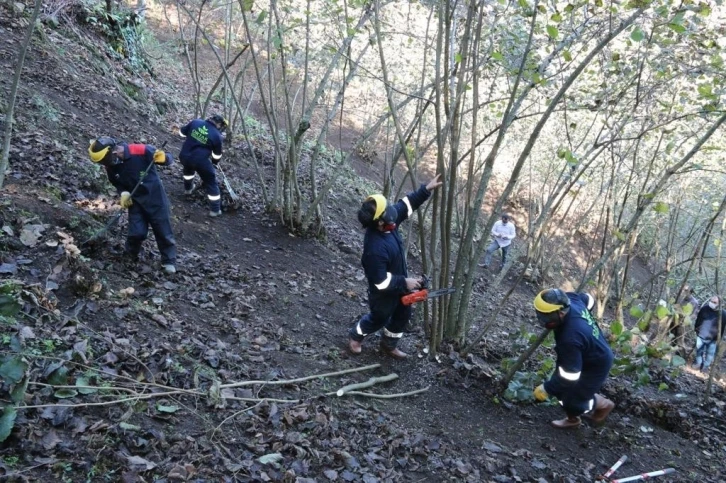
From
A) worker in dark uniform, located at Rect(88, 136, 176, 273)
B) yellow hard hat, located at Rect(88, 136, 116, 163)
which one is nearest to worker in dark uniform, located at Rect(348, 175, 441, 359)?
worker in dark uniform, located at Rect(88, 136, 176, 273)

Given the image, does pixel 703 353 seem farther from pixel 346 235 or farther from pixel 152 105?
pixel 152 105

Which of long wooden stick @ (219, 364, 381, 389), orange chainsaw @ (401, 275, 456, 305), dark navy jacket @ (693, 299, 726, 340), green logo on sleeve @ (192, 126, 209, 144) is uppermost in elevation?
green logo on sleeve @ (192, 126, 209, 144)

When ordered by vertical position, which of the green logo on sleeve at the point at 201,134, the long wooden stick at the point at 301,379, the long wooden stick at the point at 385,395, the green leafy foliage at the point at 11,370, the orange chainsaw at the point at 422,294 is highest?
the green logo on sleeve at the point at 201,134

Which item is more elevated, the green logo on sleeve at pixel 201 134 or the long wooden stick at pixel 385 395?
the green logo on sleeve at pixel 201 134

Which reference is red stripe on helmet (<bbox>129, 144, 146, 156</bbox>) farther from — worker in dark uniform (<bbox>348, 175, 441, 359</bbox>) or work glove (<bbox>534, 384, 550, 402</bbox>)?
work glove (<bbox>534, 384, 550, 402</bbox>)

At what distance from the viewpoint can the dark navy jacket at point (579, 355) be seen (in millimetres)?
4758

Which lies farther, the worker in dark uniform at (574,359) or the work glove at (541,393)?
the work glove at (541,393)

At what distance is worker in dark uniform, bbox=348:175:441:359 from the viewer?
5086 mm

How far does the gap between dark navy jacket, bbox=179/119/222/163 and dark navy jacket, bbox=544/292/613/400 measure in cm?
617

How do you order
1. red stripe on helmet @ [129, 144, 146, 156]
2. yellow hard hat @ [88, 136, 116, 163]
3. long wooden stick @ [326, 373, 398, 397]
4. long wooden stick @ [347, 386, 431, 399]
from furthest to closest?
red stripe on helmet @ [129, 144, 146, 156] < yellow hard hat @ [88, 136, 116, 163] < long wooden stick @ [347, 386, 431, 399] < long wooden stick @ [326, 373, 398, 397]

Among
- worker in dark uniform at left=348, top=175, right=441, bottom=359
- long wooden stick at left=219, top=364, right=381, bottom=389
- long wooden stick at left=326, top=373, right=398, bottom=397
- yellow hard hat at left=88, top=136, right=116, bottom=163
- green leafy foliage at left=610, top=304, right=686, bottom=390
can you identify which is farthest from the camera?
yellow hard hat at left=88, top=136, right=116, bottom=163

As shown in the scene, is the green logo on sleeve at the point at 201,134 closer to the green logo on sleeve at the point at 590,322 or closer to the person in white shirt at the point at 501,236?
the green logo on sleeve at the point at 590,322

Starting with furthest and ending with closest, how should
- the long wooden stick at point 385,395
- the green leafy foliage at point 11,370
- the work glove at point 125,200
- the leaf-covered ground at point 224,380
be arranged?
the work glove at point 125,200 → the long wooden stick at point 385,395 → the leaf-covered ground at point 224,380 → the green leafy foliage at point 11,370

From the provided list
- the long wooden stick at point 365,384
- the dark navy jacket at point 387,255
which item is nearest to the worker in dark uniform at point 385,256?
the dark navy jacket at point 387,255
